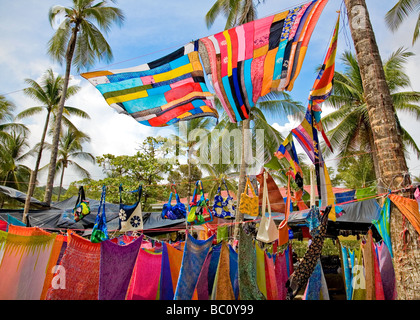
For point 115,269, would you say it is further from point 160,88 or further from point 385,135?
point 385,135

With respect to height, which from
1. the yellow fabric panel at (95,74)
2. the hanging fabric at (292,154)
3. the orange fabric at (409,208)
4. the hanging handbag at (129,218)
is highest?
the yellow fabric panel at (95,74)

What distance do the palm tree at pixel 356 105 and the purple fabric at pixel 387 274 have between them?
945 cm

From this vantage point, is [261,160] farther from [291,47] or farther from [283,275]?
[291,47]

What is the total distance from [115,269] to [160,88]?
2.72m

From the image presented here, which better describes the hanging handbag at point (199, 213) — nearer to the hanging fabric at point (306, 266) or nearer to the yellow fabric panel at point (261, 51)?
the hanging fabric at point (306, 266)

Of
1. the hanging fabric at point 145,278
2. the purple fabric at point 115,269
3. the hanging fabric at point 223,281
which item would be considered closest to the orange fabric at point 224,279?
the hanging fabric at point 223,281

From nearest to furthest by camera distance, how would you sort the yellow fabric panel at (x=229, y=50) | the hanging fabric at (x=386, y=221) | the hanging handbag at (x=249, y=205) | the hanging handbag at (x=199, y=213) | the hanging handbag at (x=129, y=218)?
the hanging fabric at (x=386, y=221)
the yellow fabric panel at (x=229, y=50)
the hanging handbag at (x=249, y=205)
the hanging handbag at (x=129, y=218)
the hanging handbag at (x=199, y=213)

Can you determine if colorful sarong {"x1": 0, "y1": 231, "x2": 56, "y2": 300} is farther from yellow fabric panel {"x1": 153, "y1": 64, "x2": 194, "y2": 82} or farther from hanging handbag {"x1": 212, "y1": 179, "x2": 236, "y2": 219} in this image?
hanging handbag {"x1": 212, "y1": 179, "x2": 236, "y2": 219}

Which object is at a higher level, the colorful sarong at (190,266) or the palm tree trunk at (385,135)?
the palm tree trunk at (385,135)

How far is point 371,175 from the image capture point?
17.9 metres

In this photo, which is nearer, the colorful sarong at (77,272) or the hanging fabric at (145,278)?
the colorful sarong at (77,272)

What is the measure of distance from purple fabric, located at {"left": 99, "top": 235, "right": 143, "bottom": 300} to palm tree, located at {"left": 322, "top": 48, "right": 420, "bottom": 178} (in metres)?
12.4

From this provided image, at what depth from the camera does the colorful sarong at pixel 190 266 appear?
148 inches

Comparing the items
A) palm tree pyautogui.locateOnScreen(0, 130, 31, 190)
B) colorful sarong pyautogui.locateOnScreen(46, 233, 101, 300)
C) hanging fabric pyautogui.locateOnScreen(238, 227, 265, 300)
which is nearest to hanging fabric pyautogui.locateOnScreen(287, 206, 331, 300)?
hanging fabric pyautogui.locateOnScreen(238, 227, 265, 300)
